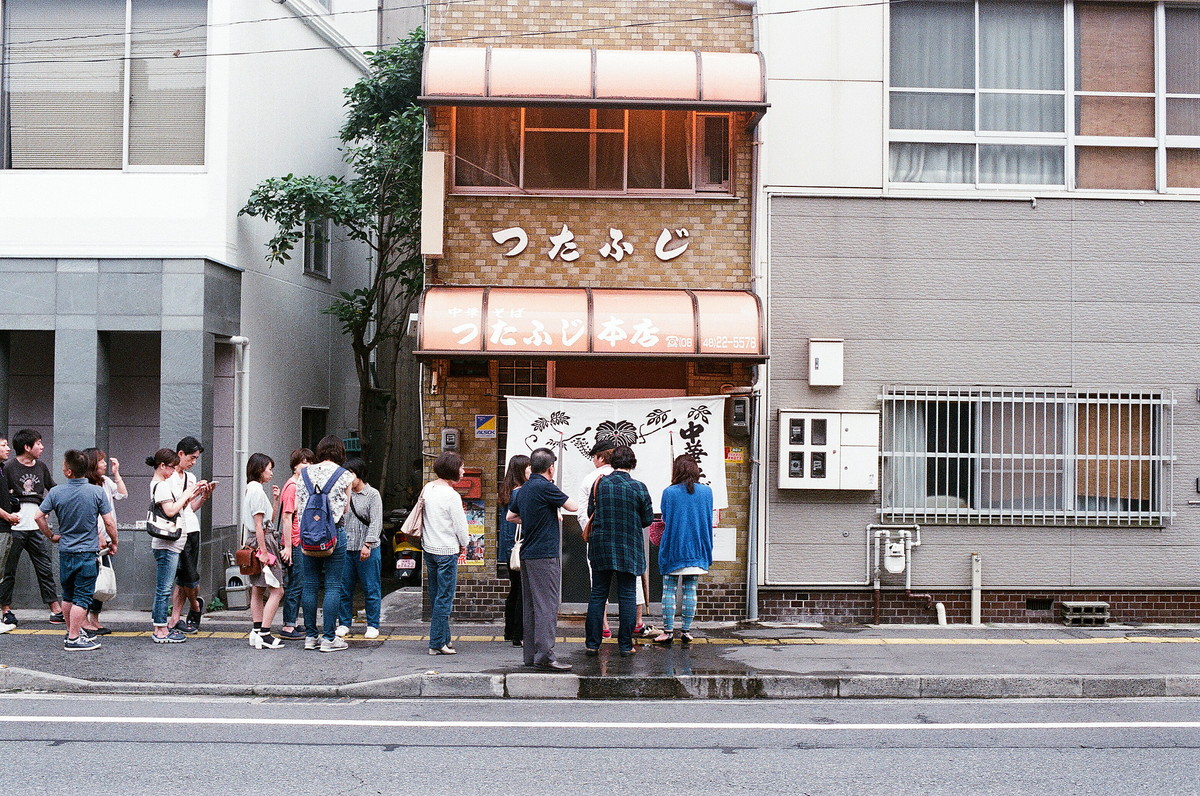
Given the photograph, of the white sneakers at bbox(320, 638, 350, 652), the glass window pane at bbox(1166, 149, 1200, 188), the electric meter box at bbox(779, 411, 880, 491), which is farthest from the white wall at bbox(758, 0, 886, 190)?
the white sneakers at bbox(320, 638, 350, 652)

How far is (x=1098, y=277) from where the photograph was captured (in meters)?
11.3

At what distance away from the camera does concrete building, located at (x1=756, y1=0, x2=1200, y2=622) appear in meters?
11.2

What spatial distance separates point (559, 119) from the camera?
11.4 m

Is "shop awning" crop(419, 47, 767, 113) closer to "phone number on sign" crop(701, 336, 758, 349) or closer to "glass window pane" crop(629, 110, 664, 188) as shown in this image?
"glass window pane" crop(629, 110, 664, 188)

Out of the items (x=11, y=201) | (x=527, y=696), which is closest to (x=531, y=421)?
(x=527, y=696)

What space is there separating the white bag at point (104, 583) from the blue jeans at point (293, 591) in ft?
5.30

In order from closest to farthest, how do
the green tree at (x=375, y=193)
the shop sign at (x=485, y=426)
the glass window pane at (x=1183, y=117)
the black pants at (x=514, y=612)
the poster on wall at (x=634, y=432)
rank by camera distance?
the black pants at (x=514, y=612)
the poster on wall at (x=634, y=432)
the shop sign at (x=485, y=426)
the glass window pane at (x=1183, y=117)
the green tree at (x=375, y=193)

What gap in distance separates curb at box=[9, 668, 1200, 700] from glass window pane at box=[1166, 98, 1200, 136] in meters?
6.39

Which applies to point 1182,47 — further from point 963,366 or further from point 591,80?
point 591,80

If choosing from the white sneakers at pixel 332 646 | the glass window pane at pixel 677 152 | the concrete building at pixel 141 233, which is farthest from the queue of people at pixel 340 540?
the glass window pane at pixel 677 152

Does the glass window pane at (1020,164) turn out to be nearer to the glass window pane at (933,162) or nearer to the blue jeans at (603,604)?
the glass window pane at (933,162)

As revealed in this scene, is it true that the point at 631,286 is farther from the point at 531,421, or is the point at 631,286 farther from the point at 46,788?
the point at 46,788

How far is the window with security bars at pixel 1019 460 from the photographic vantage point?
442 inches

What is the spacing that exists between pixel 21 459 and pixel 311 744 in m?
5.75
